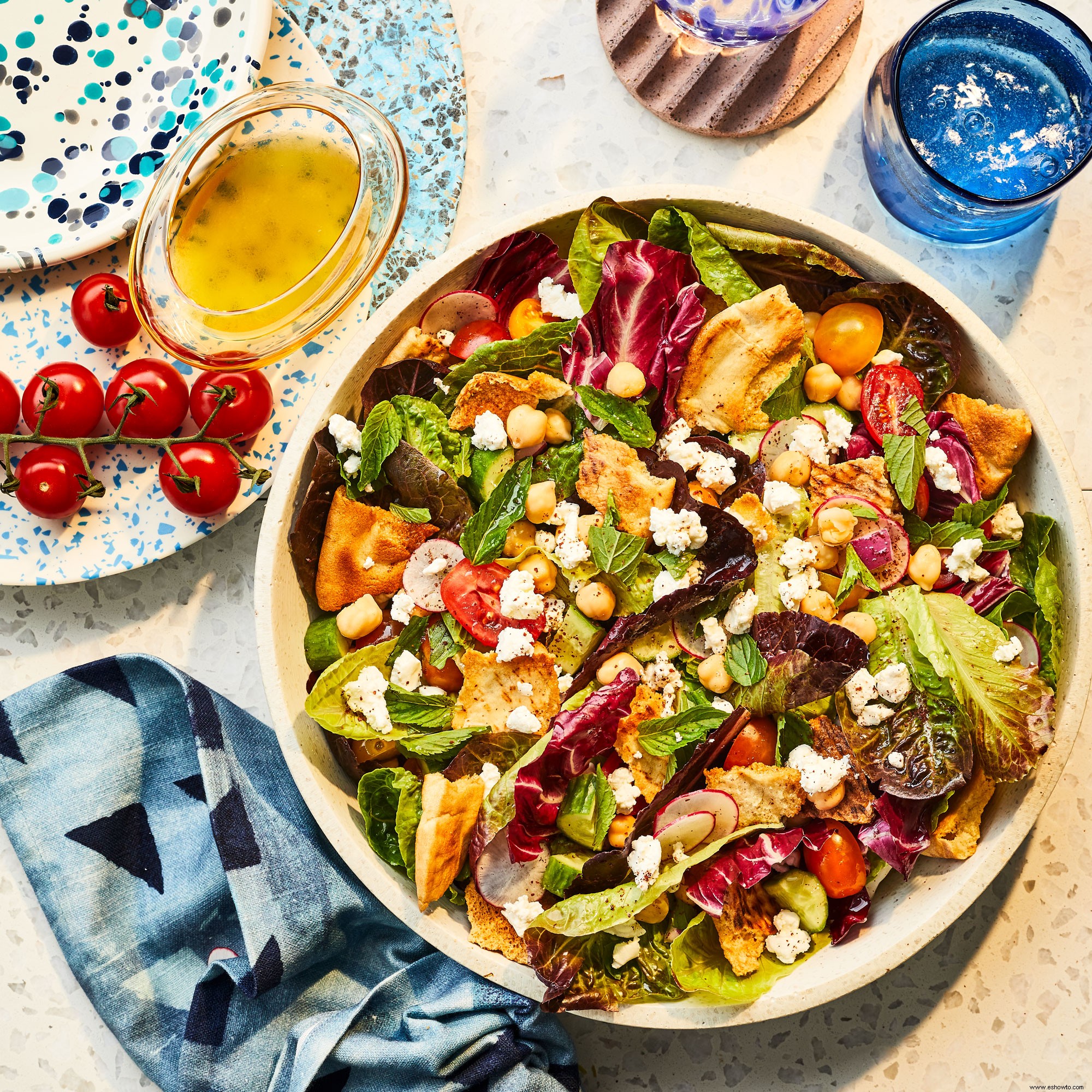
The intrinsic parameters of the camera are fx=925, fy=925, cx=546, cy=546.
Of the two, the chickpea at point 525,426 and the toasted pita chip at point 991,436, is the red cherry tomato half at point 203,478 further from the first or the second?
the toasted pita chip at point 991,436

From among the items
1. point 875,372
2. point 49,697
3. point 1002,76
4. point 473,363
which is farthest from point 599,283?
point 49,697

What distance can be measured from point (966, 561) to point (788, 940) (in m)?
0.80

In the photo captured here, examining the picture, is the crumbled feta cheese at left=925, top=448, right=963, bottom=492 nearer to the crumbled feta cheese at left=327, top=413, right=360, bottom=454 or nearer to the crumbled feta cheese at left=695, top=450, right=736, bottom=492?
the crumbled feta cheese at left=695, top=450, right=736, bottom=492

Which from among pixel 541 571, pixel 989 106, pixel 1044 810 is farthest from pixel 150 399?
pixel 1044 810

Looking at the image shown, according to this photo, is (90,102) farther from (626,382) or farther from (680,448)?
(680,448)

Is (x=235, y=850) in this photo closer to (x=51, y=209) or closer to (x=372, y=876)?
(x=372, y=876)

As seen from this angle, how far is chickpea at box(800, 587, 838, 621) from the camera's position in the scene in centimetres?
177

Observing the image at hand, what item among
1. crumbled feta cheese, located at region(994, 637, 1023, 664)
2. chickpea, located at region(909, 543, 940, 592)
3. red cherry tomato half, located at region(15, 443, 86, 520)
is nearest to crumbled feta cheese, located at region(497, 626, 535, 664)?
chickpea, located at region(909, 543, 940, 592)

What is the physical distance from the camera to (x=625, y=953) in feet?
5.79

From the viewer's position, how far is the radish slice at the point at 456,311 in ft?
6.17

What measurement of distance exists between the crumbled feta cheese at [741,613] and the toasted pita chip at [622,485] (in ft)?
0.71

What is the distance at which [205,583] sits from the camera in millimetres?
2234

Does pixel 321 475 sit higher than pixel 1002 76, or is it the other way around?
pixel 1002 76

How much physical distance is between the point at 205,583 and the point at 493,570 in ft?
2.73
